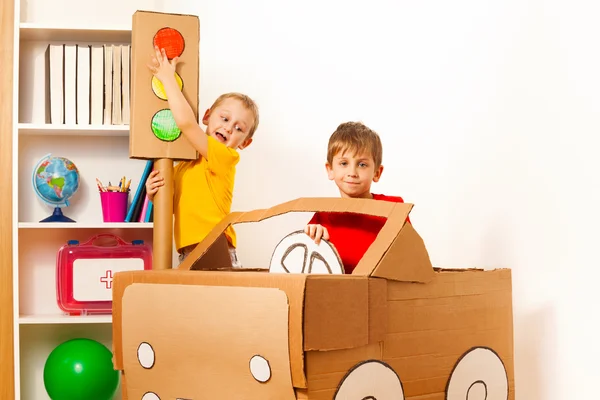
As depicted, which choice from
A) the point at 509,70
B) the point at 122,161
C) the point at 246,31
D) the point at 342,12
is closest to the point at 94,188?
the point at 122,161

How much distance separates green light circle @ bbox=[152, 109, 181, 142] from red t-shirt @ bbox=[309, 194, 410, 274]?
0.39m

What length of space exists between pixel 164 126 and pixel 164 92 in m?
0.07

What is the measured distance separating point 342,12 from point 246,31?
0.33 metres

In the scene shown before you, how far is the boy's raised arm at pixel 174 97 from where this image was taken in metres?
1.54

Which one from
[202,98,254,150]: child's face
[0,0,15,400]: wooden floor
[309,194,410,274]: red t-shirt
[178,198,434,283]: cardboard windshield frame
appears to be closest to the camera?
[178,198,434,283]: cardboard windshield frame

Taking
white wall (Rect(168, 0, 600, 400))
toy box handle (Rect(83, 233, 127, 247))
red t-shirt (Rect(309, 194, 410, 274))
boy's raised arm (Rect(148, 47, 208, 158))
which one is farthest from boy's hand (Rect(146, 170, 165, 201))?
white wall (Rect(168, 0, 600, 400))

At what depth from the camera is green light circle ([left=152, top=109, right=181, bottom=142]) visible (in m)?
1.55

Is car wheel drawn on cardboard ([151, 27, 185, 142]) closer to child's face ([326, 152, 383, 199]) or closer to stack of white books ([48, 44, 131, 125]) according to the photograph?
child's face ([326, 152, 383, 199])

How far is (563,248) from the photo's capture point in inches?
70.6

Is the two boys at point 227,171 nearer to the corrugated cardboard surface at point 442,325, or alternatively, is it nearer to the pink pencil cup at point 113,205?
the corrugated cardboard surface at point 442,325

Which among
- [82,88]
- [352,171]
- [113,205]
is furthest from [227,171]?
[82,88]

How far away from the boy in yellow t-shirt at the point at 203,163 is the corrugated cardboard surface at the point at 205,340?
44cm

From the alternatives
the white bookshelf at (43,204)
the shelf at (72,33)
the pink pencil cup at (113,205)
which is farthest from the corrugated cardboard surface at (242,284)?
the shelf at (72,33)

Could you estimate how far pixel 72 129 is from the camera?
211 cm
